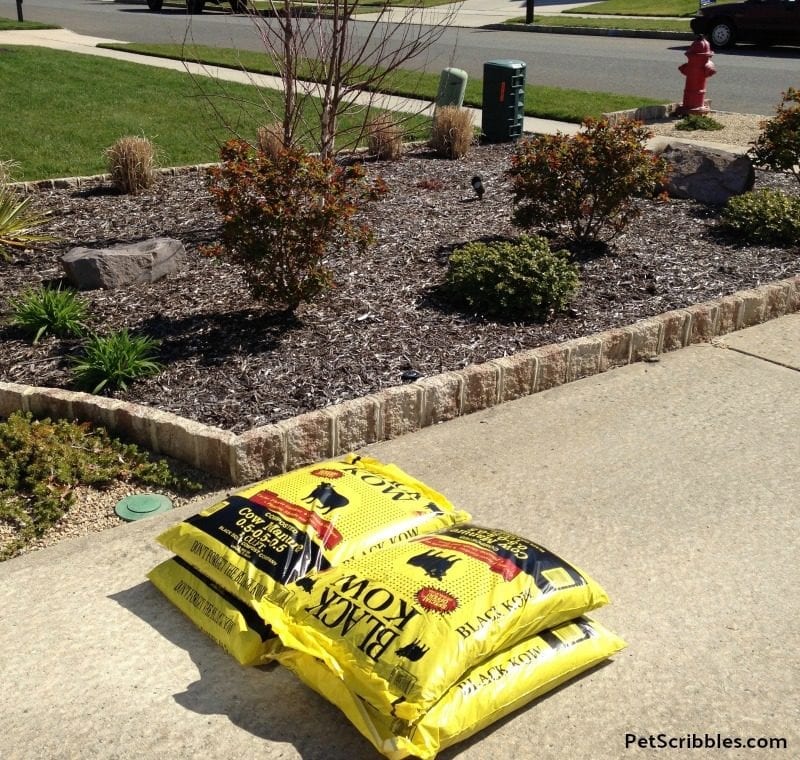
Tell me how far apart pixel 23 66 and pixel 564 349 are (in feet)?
42.3

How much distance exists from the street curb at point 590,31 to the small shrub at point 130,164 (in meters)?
18.2

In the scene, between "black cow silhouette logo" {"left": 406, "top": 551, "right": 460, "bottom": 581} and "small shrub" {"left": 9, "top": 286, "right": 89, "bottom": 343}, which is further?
"small shrub" {"left": 9, "top": 286, "right": 89, "bottom": 343}

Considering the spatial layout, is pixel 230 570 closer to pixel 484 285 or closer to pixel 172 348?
pixel 172 348

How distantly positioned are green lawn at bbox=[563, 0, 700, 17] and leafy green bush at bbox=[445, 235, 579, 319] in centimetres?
2411

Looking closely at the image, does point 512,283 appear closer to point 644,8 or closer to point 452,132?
point 452,132

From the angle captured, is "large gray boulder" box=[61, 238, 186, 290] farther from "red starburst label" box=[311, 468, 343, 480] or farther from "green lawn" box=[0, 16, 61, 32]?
"green lawn" box=[0, 16, 61, 32]

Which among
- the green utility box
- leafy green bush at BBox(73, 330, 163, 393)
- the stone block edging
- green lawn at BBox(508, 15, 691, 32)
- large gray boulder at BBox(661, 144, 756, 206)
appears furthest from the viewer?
green lawn at BBox(508, 15, 691, 32)

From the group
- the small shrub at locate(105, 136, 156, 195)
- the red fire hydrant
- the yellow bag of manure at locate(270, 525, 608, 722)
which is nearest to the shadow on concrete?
the yellow bag of manure at locate(270, 525, 608, 722)

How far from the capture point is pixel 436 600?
3.32 meters

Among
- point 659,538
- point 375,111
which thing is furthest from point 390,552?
point 375,111

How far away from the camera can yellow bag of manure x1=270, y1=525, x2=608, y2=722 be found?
3.13m

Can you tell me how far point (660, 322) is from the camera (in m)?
6.35

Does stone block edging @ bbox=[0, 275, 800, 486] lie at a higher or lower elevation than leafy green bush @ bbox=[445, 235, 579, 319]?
lower

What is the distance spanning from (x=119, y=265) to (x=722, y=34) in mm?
19463
